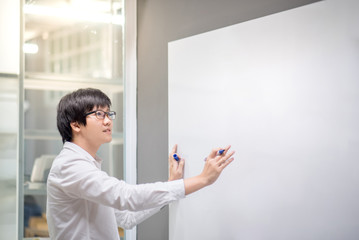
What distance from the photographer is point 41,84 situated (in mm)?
2656

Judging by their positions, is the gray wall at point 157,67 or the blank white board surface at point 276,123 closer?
the blank white board surface at point 276,123

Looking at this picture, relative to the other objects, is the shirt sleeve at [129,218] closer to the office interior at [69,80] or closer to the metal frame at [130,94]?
the office interior at [69,80]

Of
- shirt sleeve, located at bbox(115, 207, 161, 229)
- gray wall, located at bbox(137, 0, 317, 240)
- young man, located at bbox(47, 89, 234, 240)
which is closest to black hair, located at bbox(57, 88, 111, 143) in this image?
young man, located at bbox(47, 89, 234, 240)

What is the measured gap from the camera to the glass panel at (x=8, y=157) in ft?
8.39

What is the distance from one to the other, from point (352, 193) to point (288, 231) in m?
0.34

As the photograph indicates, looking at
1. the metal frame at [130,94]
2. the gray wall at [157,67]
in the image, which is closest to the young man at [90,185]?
the gray wall at [157,67]

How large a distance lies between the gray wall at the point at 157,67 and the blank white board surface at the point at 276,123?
0.13 meters

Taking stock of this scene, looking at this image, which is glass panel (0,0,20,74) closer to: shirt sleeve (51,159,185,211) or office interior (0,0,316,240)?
office interior (0,0,316,240)

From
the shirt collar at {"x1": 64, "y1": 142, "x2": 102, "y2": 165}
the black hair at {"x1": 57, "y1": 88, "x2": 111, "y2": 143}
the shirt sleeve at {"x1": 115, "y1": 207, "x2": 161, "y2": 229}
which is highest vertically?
the black hair at {"x1": 57, "y1": 88, "x2": 111, "y2": 143}

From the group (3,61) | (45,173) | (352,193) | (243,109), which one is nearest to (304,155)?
(352,193)

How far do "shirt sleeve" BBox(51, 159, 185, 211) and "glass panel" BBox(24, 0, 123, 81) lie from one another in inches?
53.3

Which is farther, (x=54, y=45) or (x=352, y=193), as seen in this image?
(x=54, y=45)

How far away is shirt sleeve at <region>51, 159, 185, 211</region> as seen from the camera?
4.90 ft

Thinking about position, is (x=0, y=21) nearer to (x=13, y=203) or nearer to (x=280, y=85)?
(x=13, y=203)
